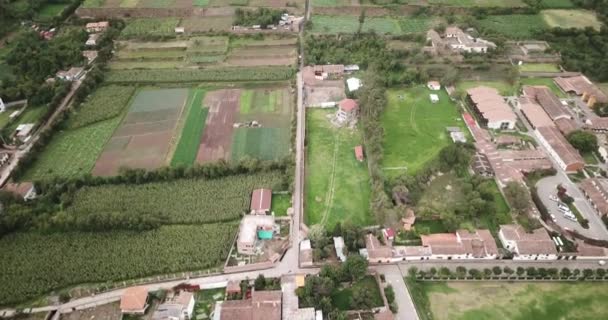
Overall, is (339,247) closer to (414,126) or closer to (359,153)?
(359,153)

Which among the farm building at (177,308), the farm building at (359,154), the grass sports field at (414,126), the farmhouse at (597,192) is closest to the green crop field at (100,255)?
the farm building at (177,308)

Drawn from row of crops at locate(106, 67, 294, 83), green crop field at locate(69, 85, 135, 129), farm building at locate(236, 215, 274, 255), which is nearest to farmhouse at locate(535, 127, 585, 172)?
farm building at locate(236, 215, 274, 255)

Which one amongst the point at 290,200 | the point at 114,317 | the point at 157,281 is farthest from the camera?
the point at 290,200

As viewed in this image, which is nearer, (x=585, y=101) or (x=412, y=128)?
(x=412, y=128)

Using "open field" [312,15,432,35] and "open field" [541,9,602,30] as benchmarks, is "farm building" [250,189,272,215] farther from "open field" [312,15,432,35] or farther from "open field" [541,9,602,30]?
"open field" [541,9,602,30]

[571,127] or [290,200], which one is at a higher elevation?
[571,127]

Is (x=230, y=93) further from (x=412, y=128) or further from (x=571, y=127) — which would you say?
(x=571, y=127)

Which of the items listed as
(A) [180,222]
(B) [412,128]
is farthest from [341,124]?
(A) [180,222]
